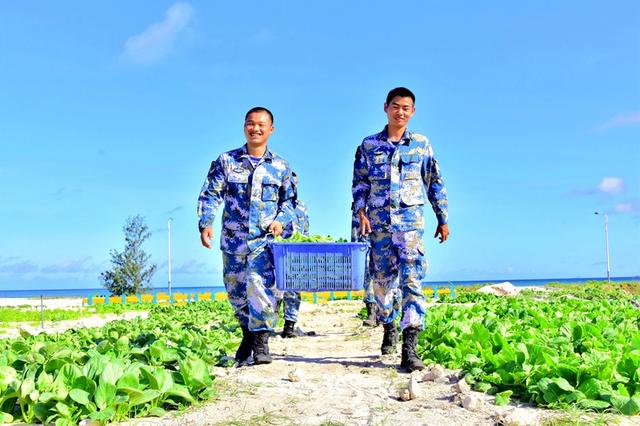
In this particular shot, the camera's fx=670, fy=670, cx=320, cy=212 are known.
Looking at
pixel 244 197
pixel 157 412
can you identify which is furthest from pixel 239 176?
pixel 157 412

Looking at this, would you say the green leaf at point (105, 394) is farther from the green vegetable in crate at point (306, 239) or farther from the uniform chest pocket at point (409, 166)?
the uniform chest pocket at point (409, 166)

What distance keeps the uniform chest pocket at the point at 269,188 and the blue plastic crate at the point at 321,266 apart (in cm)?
60

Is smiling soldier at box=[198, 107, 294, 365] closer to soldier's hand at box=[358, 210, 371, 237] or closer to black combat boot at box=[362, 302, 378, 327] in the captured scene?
soldier's hand at box=[358, 210, 371, 237]

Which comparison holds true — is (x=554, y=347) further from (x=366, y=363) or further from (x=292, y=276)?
(x=292, y=276)

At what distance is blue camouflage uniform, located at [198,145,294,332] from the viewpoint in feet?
19.1

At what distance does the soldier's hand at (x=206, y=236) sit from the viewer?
5.93 metres

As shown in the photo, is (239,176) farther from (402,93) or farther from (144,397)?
(144,397)

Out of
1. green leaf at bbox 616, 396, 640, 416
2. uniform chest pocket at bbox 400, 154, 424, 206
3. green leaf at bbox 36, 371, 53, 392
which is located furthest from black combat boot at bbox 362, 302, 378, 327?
green leaf at bbox 36, 371, 53, 392

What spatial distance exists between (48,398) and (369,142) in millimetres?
Result: 3390

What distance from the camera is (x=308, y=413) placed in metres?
4.11

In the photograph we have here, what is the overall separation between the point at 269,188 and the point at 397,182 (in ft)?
3.73

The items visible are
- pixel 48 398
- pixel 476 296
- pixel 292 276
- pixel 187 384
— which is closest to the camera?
pixel 48 398

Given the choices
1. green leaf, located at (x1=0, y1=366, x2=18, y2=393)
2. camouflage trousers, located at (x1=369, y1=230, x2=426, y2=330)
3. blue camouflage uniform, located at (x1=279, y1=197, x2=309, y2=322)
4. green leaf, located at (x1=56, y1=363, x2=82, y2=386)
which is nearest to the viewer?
green leaf, located at (x1=56, y1=363, x2=82, y2=386)

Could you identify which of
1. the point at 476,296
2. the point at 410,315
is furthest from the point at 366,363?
the point at 476,296
